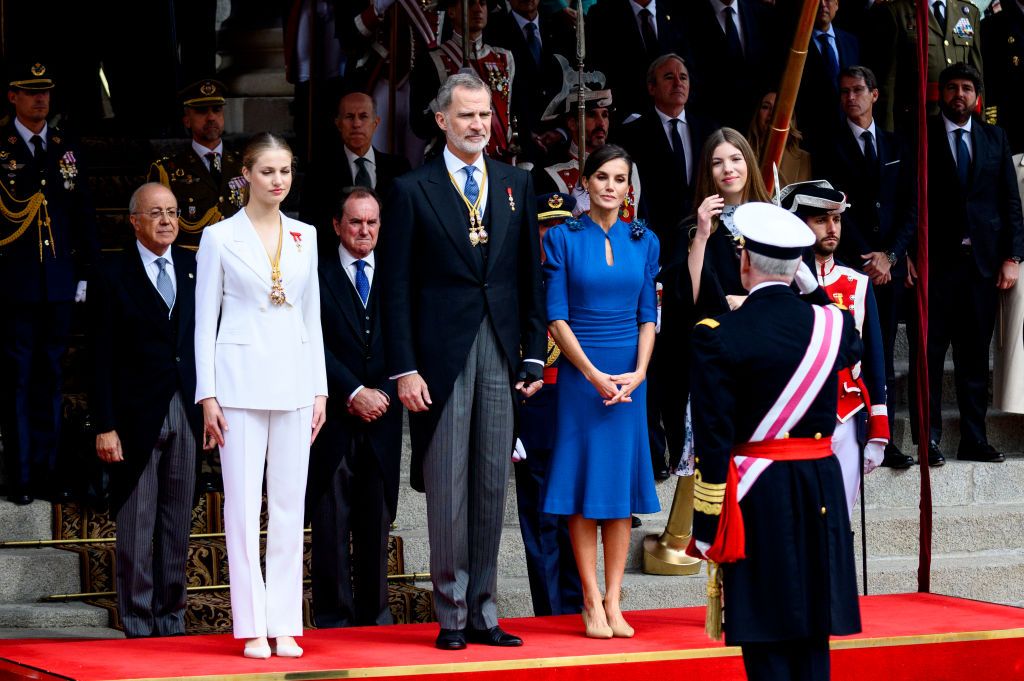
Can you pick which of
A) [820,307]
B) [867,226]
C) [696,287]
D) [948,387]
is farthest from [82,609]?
[948,387]

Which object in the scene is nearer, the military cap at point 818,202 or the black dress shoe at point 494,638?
the black dress shoe at point 494,638

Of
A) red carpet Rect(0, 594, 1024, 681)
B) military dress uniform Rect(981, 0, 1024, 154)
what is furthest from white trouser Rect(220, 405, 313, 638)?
military dress uniform Rect(981, 0, 1024, 154)

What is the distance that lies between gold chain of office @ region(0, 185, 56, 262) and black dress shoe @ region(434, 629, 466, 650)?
3085mm

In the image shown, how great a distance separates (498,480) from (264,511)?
213 centimetres

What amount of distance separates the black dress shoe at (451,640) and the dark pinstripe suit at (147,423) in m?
1.23

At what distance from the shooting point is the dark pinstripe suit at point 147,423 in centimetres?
650

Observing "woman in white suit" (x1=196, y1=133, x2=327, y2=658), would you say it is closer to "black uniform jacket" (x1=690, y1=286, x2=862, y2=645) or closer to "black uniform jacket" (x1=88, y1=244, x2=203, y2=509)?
"black uniform jacket" (x1=88, y1=244, x2=203, y2=509)

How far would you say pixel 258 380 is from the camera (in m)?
5.62

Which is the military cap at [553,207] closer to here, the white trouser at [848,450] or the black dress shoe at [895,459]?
the white trouser at [848,450]

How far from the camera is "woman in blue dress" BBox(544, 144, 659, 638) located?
237 inches

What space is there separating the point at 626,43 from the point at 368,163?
1.93m

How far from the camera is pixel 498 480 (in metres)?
5.86

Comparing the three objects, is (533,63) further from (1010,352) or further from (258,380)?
(258,380)

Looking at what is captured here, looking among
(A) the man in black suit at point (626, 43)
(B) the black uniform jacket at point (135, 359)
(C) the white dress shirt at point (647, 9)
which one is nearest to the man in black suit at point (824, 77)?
(A) the man in black suit at point (626, 43)
